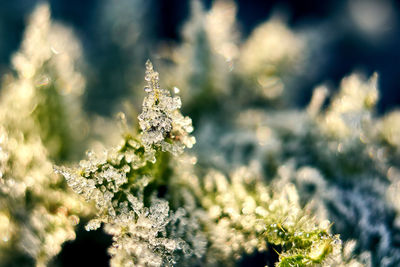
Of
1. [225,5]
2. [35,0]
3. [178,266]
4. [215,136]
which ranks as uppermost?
[35,0]

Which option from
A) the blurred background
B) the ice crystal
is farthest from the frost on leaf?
the blurred background

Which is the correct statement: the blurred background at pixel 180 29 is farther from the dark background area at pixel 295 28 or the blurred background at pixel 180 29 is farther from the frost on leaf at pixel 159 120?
the frost on leaf at pixel 159 120

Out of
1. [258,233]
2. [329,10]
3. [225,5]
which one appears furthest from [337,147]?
[329,10]

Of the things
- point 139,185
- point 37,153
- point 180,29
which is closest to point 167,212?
point 139,185

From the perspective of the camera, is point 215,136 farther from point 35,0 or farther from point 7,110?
point 35,0

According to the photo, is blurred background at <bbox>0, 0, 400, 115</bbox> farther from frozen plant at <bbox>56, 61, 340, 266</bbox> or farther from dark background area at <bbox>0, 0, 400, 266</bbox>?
frozen plant at <bbox>56, 61, 340, 266</bbox>

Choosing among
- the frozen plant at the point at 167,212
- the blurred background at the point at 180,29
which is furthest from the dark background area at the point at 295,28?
the frozen plant at the point at 167,212

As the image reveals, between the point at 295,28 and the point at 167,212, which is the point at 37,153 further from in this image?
the point at 295,28

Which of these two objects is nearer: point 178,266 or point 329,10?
point 178,266
